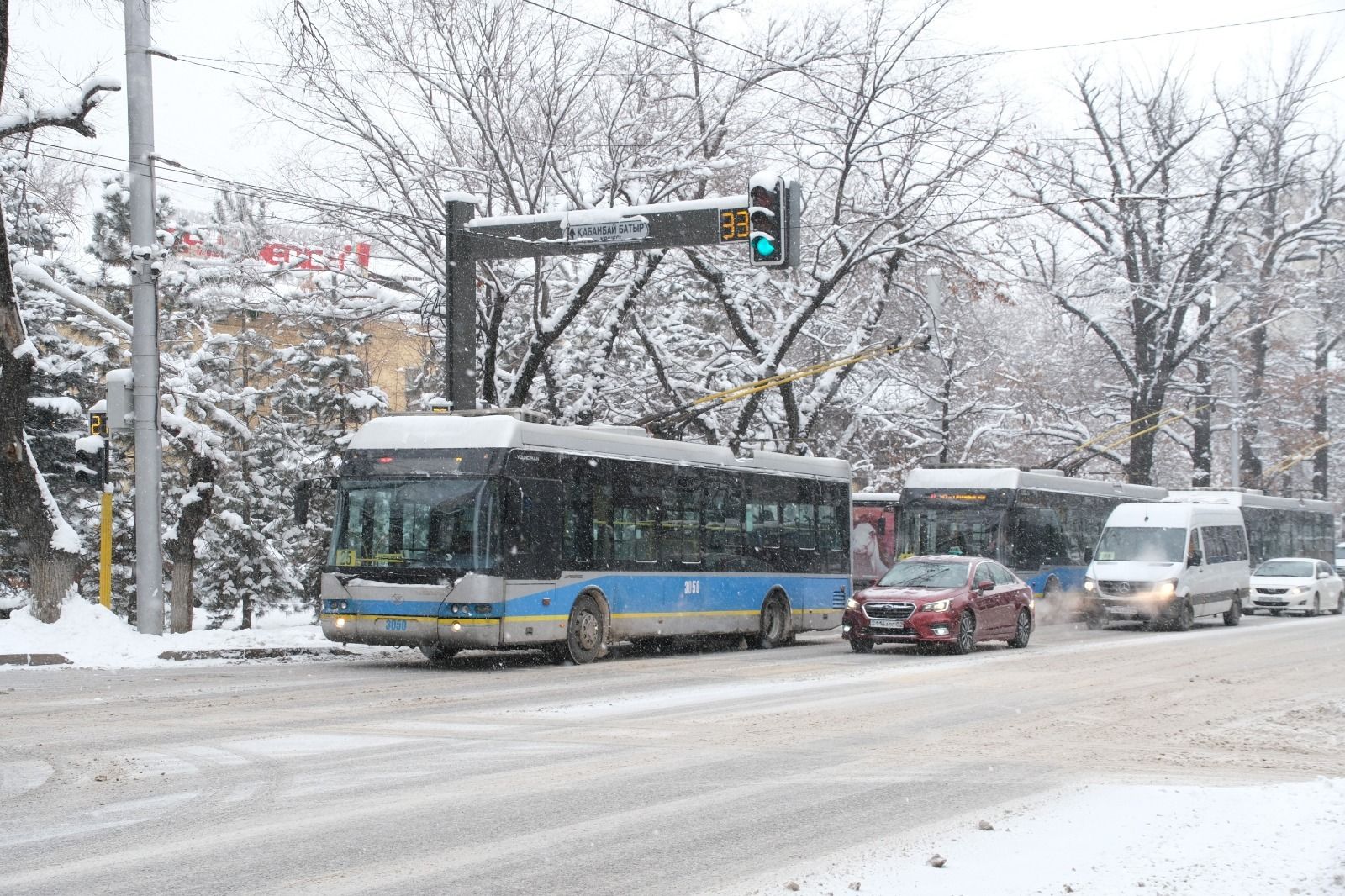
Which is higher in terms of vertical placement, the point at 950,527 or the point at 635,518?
the point at 635,518

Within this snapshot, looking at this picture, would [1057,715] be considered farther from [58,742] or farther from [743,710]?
[58,742]

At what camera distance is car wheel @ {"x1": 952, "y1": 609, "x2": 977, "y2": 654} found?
22094mm

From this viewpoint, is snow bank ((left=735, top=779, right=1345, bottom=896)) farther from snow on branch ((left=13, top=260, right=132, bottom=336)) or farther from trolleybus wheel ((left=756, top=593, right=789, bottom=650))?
snow on branch ((left=13, top=260, right=132, bottom=336))

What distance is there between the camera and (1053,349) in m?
59.7

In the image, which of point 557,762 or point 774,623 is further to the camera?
point 774,623

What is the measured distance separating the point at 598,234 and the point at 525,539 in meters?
5.01

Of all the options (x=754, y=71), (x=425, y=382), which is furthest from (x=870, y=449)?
(x=754, y=71)

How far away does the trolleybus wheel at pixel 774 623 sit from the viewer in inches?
972

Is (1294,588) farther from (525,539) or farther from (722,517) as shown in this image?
(525,539)

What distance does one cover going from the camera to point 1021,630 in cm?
2441

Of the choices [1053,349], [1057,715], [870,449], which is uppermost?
[1053,349]

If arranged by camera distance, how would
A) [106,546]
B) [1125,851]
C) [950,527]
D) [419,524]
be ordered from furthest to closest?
[950,527]
[106,546]
[419,524]
[1125,851]

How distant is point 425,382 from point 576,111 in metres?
13.6

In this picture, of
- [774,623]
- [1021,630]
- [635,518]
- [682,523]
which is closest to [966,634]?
[1021,630]
